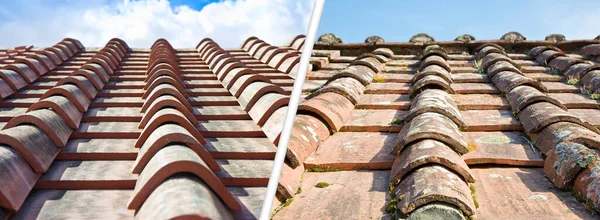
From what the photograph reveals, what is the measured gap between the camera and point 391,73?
5.13 metres

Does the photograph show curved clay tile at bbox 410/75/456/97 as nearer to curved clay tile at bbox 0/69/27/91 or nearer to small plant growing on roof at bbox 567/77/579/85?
small plant growing on roof at bbox 567/77/579/85

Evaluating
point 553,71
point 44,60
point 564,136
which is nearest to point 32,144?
point 564,136

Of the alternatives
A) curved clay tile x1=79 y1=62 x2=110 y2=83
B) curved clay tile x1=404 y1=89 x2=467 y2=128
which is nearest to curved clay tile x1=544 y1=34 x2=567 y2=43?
curved clay tile x1=404 y1=89 x2=467 y2=128

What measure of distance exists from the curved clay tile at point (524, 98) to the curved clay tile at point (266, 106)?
145 cm

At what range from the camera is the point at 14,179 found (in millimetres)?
2178

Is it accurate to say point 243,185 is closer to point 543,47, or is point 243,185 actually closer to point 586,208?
point 586,208

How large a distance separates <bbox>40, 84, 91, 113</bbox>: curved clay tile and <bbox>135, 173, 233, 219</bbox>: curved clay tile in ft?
6.58

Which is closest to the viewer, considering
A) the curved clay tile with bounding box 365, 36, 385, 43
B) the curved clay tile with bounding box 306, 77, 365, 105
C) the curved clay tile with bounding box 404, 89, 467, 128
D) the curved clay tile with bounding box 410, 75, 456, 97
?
the curved clay tile with bounding box 404, 89, 467, 128

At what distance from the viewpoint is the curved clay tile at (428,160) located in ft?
7.55

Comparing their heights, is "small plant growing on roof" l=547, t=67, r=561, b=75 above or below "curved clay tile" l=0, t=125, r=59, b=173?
above

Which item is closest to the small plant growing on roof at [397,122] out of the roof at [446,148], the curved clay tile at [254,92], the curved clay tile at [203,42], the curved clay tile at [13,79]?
the roof at [446,148]

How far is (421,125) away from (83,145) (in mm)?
1709

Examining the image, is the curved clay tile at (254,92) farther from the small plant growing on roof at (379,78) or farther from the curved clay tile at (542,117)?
the curved clay tile at (542,117)

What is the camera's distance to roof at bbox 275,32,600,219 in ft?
7.08
